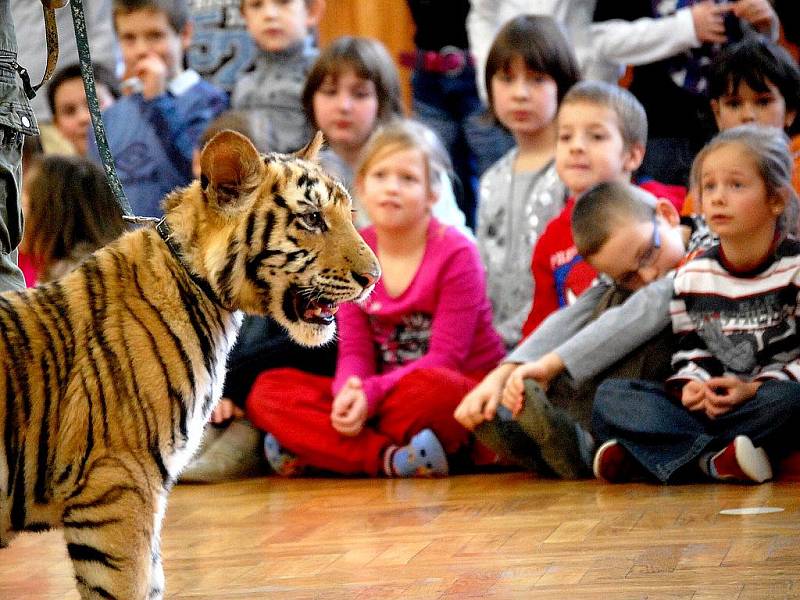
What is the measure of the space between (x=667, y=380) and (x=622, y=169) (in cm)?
94

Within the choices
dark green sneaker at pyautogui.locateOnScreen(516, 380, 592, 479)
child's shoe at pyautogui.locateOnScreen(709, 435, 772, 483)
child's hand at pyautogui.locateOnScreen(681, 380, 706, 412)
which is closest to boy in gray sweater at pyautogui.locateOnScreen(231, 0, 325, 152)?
dark green sneaker at pyautogui.locateOnScreen(516, 380, 592, 479)

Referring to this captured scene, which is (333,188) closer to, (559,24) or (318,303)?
(318,303)

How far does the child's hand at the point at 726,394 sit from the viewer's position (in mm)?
3680

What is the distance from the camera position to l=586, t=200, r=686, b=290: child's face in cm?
404

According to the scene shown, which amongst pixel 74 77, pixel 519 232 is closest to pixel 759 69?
pixel 519 232

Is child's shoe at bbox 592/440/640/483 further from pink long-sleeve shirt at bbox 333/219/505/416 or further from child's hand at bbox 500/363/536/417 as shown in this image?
pink long-sleeve shirt at bbox 333/219/505/416

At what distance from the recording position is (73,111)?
622 centimetres

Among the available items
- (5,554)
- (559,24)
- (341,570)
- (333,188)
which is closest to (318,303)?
(333,188)

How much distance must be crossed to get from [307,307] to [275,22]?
3256mm

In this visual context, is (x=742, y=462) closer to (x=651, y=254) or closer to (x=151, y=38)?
(x=651, y=254)

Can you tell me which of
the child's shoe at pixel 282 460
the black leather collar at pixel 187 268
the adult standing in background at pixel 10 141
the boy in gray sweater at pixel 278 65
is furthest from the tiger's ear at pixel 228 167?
the boy in gray sweater at pixel 278 65

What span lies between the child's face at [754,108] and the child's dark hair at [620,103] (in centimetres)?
30

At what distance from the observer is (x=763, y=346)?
373cm

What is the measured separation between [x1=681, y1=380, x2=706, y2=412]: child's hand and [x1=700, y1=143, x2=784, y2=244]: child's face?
17.7 inches
